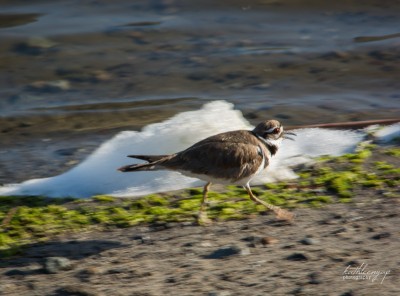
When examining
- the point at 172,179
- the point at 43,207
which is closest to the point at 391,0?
the point at 172,179

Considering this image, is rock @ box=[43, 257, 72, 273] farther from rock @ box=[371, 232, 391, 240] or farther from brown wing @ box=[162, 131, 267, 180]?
rock @ box=[371, 232, 391, 240]

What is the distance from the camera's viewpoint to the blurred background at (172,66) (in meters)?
8.80

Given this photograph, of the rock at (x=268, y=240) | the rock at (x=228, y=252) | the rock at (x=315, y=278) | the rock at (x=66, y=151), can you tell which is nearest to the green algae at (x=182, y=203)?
the rock at (x=268, y=240)

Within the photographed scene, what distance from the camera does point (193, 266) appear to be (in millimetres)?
4852

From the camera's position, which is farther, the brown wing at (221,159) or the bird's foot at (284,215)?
the brown wing at (221,159)

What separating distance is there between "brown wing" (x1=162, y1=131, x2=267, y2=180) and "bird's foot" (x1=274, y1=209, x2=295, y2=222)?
0.35 metres

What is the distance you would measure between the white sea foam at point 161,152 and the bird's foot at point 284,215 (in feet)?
2.95

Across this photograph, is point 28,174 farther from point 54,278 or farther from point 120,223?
point 54,278

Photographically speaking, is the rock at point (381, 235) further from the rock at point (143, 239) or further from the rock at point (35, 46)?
the rock at point (35, 46)

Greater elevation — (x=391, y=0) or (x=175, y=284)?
(x=391, y=0)

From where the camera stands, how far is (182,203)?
19.8ft

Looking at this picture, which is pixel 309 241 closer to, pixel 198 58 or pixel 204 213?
pixel 204 213

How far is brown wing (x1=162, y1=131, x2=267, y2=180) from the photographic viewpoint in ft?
18.5

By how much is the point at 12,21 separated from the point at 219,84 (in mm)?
3709
